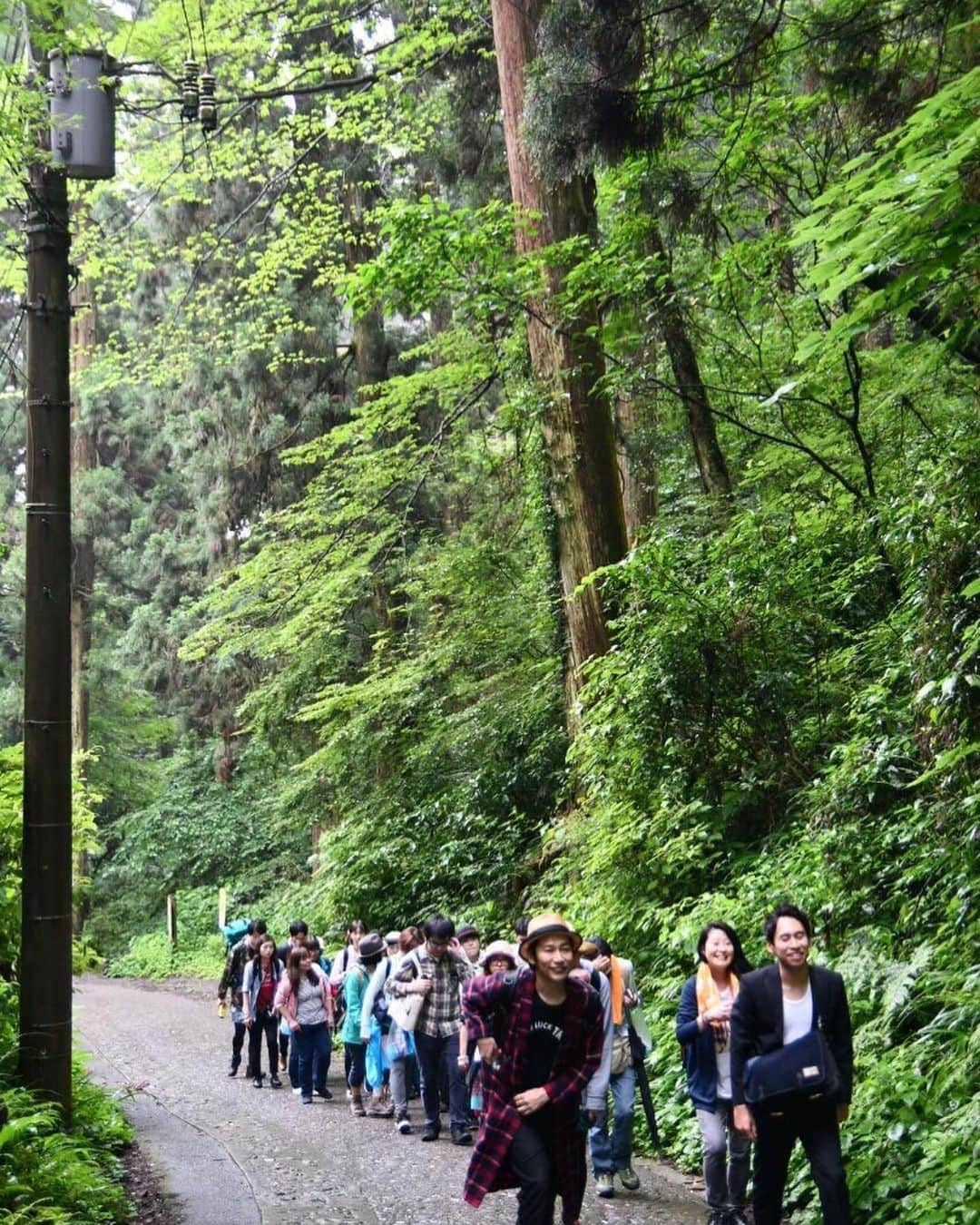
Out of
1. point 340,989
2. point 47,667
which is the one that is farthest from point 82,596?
point 47,667

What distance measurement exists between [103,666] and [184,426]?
9.51m

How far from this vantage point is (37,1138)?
8125 mm

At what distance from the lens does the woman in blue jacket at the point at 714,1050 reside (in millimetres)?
7578

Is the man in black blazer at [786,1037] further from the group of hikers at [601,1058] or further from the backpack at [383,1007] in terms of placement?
the backpack at [383,1007]

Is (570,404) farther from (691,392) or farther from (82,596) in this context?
(82,596)

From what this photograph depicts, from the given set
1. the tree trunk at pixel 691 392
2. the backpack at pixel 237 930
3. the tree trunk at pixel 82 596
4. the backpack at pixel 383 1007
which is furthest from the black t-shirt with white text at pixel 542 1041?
the tree trunk at pixel 82 596

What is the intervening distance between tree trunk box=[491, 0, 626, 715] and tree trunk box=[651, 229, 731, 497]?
0.87 metres

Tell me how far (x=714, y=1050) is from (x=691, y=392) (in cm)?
955

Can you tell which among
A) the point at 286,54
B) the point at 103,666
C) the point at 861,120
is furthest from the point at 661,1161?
the point at 103,666

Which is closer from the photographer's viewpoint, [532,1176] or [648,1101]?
[532,1176]

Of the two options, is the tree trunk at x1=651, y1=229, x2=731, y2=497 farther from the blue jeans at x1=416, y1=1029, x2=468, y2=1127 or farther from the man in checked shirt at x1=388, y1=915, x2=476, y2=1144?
the blue jeans at x1=416, y1=1029, x2=468, y2=1127

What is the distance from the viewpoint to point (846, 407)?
573 inches

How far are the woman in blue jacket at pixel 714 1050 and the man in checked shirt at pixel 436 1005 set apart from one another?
379 centimetres

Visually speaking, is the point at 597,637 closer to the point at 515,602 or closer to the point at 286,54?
the point at 515,602
